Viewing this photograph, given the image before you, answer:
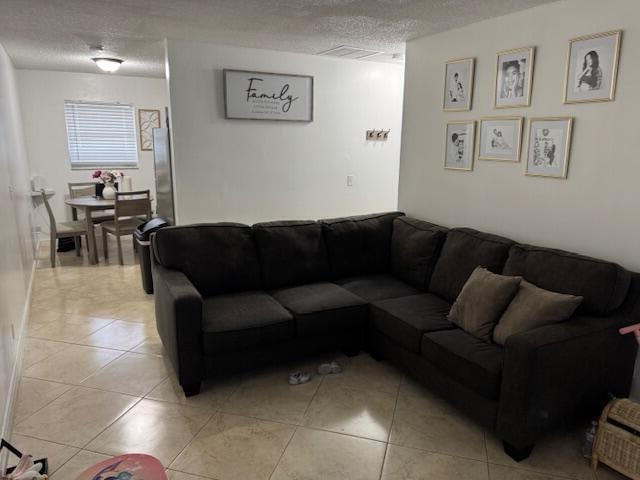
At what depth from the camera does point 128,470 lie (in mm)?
1552

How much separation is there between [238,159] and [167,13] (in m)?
1.54

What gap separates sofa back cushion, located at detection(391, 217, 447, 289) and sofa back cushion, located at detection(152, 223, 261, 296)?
44.7 inches

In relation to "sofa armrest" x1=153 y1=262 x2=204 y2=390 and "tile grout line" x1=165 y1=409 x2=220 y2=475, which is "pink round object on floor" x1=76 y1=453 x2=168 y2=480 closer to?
"tile grout line" x1=165 y1=409 x2=220 y2=475

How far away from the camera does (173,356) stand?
2.69 m

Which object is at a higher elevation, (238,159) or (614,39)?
(614,39)

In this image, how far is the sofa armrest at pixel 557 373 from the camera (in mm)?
2027

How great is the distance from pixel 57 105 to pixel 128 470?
251 inches

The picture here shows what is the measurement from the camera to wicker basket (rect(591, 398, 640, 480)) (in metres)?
1.98

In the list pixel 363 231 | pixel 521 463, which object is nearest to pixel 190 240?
pixel 363 231

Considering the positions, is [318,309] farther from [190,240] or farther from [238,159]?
[238,159]

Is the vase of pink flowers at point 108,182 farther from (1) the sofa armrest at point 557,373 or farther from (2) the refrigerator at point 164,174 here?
(1) the sofa armrest at point 557,373

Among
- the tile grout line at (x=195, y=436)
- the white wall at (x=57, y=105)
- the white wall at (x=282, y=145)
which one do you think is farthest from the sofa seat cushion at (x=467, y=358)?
the white wall at (x=57, y=105)

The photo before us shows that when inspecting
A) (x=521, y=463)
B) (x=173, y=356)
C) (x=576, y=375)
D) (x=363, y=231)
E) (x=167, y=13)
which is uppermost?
(x=167, y=13)

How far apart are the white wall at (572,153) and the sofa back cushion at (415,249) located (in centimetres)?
30
